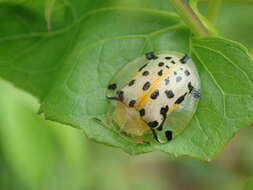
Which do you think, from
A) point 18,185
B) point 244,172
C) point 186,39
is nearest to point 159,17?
point 186,39

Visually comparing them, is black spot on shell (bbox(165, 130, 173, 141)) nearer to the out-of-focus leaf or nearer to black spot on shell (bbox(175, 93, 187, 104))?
black spot on shell (bbox(175, 93, 187, 104))

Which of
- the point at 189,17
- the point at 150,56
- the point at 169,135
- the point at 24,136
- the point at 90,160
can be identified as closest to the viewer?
the point at 189,17

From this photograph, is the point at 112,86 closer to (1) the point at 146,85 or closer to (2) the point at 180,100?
(1) the point at 146,85

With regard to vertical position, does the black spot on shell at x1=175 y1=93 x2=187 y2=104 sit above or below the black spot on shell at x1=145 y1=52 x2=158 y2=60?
below

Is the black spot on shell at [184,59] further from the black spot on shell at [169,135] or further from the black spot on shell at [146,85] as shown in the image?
the black spot on shell at [169,135]

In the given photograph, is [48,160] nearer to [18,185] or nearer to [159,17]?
[18,185]

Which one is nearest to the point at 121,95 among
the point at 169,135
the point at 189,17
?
the point at 169,135

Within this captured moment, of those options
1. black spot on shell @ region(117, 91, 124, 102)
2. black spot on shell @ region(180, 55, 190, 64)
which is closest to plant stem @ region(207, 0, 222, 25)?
black spot on shell @ region(180, 55, 190, 64)
